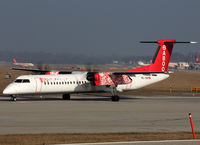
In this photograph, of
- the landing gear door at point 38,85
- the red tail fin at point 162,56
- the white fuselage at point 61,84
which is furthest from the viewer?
the red tail fin at point 162,56

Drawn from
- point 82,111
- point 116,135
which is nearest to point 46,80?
point 82,111

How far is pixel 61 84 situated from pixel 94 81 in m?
3.55

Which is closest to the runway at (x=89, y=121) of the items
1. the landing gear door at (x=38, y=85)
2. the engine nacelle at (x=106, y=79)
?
the landing gear door at (x=38, y=85)

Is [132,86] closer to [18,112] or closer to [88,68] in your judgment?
[88,68]

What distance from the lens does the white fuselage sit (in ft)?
119

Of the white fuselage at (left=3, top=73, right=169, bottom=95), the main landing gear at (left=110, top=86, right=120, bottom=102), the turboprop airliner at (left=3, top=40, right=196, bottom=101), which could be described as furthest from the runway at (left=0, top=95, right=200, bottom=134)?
the main landing gear at (left=110, top=86, right=120, bottom=102)

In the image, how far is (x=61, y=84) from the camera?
1515 inches

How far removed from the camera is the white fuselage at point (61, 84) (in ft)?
119

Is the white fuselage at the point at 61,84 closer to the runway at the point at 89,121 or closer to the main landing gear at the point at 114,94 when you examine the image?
the main landing gear at the point at 114,94

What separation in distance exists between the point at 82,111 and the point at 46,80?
31.2ft

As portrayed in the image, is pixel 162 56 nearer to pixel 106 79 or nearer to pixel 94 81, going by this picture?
pixel 106 79

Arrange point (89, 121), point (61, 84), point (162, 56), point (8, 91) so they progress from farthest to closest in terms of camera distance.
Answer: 1. point (162, 56)
2. point (61, 84)
3. point (8, 91)
4. point (89, 121)

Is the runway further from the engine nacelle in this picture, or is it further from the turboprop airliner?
the engine nacelle

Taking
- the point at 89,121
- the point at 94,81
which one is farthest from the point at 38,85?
the point at 89,121
